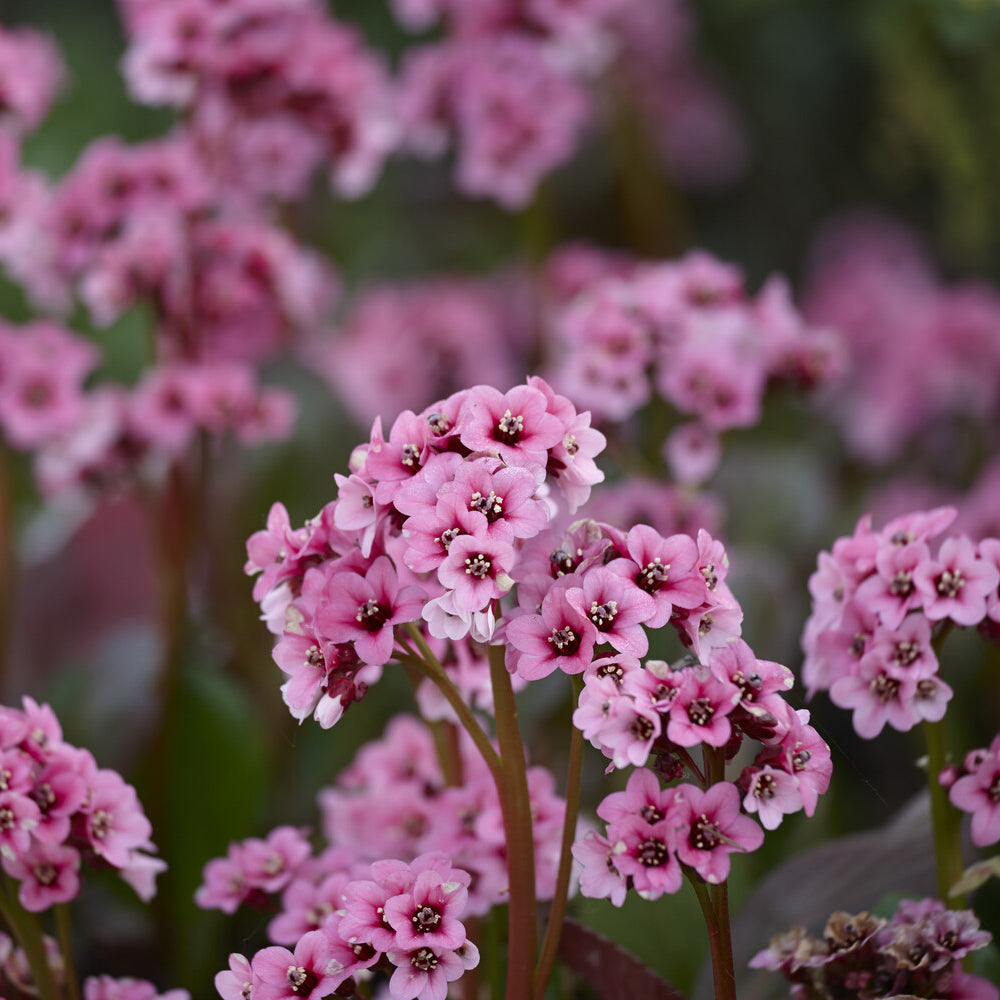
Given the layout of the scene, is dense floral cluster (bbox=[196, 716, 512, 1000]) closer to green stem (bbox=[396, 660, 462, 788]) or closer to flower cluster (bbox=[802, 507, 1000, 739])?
green stem (bbox=[396, 660, 462, 788])

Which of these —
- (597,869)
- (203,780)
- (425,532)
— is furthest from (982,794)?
(203,780)

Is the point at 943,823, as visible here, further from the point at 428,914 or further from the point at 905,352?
the point at 905,352

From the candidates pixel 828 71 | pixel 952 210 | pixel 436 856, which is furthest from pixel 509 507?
pixel 828 71

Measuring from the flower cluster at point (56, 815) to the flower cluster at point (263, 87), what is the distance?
65 centimetres

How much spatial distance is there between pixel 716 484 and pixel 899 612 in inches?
29.8

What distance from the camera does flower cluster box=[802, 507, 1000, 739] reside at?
0.61 m

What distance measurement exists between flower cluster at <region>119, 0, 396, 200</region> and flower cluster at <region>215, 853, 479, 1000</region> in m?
0.76

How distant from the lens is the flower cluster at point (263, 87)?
1053 mm

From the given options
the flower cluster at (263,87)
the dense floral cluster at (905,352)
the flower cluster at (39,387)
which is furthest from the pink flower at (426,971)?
the dense floral cluster at (905,352)

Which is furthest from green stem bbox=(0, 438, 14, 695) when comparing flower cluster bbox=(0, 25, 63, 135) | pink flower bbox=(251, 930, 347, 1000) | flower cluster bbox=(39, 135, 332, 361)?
pink flower bbox=(251, 930, 347, 1000)

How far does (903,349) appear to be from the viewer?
152cm

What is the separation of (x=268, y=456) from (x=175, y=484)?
0.82 feet

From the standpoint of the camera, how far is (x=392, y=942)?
0.53m

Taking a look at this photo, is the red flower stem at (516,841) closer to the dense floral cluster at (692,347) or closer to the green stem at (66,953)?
the green stem at (66,953)
